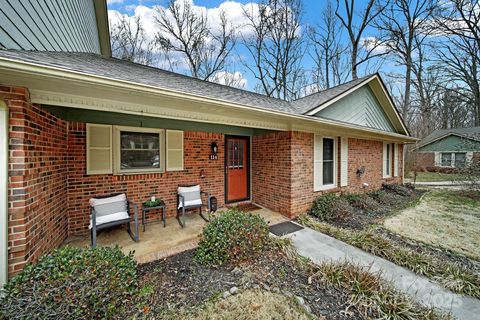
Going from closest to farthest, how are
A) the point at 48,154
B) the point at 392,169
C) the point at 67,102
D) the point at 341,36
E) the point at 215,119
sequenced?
the point at 67,102 < the point at 48,154 < the point at 215,119 < the point at 392,169 < the point at 341,36

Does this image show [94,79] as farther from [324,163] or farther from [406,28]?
[406,28]

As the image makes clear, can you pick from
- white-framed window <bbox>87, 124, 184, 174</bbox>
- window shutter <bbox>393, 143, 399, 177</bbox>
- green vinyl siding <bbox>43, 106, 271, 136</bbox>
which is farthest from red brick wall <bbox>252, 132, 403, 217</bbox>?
window shutter <bbox>393, 143, 399, 177</bbox>

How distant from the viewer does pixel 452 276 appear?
9.21 ft

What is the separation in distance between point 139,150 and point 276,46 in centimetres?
1371

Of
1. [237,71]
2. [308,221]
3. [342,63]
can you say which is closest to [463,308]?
[308,221]

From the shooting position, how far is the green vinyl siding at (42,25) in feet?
7.84

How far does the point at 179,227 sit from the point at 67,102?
2950 mm

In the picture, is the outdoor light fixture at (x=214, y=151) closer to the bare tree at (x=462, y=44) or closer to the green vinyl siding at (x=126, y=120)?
the green vinyl siding at (x=126, y=120)

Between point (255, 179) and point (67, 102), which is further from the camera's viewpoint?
point (255, 179)

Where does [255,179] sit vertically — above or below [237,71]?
below

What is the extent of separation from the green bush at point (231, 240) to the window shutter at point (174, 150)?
2164 millimetres

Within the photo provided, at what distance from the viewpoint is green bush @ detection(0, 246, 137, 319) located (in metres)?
1.67

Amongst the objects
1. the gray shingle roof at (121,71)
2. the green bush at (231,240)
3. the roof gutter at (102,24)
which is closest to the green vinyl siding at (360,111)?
the gray shingle roof at (121,71)

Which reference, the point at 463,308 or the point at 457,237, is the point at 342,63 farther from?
the point at 463,308
